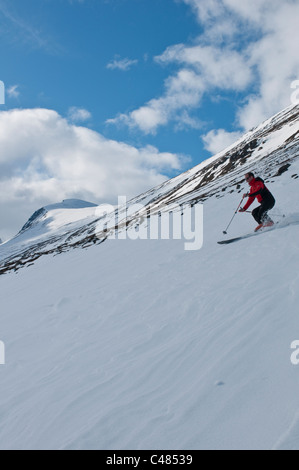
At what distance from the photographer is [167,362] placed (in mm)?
4328

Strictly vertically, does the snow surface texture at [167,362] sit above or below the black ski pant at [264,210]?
below

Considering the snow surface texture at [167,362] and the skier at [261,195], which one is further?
the skier at [261,195]

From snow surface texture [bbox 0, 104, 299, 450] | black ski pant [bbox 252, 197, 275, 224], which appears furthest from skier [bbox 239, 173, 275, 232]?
snow surface texture [bbox 0, 104, 299, 450]

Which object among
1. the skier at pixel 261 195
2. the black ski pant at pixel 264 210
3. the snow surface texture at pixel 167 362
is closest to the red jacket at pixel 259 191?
the skier at pixel 261 195

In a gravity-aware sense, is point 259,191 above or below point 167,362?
above

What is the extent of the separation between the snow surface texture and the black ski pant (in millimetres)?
1488

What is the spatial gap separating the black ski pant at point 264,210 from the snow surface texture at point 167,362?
4.88 ft

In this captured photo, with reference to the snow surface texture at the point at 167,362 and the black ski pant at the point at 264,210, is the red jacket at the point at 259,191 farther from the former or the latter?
the snow surface texture at the point at 167,362

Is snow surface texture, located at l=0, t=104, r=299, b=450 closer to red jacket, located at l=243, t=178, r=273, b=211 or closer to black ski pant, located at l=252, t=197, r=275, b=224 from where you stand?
black ski pant, located at l=252, t=197, r=275, b=224

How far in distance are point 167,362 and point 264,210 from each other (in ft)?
26.5

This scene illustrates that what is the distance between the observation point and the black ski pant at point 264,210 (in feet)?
34.3

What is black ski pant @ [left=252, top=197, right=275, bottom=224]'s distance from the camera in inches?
412

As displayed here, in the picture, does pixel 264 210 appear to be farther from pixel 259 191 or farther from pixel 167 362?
pixel 167 362

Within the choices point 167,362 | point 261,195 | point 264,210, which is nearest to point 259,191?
point 261,195
